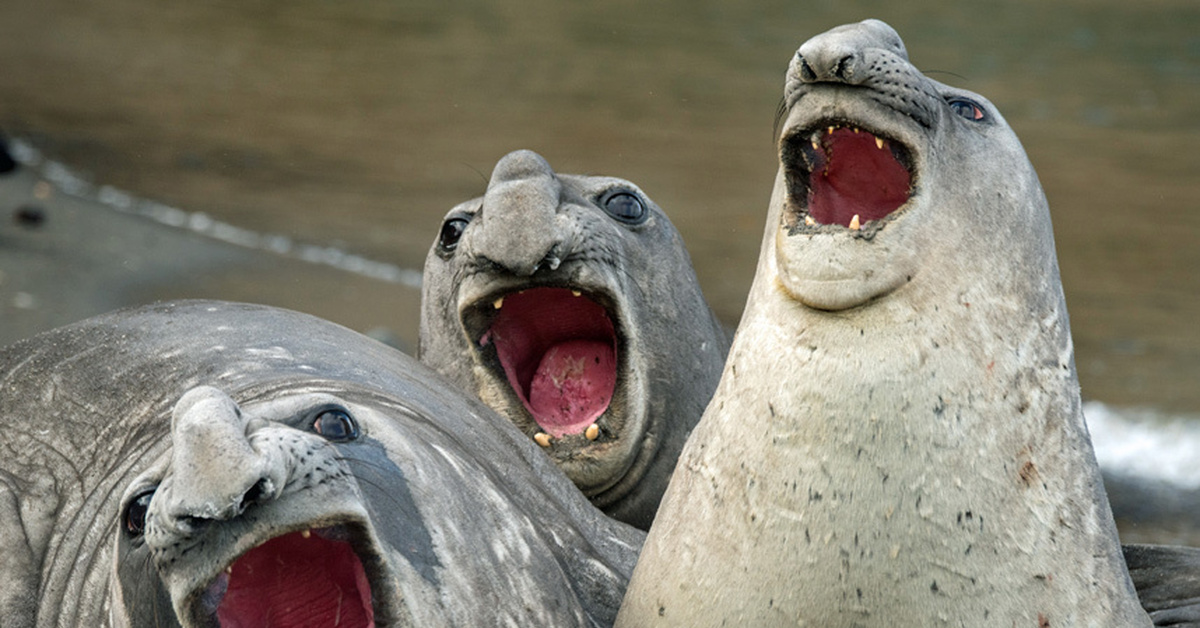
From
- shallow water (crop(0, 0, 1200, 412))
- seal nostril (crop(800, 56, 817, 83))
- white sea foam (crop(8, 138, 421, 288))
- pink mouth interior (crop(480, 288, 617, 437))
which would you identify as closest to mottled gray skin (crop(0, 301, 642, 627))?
pink mouth interior (crop(480, 288, 617, 437))

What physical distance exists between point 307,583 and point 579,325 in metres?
2.00

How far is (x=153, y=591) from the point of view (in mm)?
2596

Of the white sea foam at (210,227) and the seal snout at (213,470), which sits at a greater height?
the white sea foam at (210,227)

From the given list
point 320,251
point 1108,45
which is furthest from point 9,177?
point 1108,45

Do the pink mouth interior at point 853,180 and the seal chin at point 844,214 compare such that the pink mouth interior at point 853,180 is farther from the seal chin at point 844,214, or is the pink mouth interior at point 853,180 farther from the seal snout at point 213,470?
the seal snout at point 213,470

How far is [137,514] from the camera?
2.66 m

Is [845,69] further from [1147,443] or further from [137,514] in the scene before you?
[1147,443]

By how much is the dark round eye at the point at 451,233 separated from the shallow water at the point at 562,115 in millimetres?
3187

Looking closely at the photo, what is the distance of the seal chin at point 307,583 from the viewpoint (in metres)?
2.50

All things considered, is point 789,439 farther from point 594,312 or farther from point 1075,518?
point 594,312

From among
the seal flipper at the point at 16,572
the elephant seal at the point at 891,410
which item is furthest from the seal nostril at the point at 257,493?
the seal flipper at the point at 16,572

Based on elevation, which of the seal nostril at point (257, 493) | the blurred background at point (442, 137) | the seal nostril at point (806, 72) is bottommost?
the seal nostril at point (257, 493)

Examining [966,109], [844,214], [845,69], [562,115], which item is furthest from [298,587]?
[562,115]

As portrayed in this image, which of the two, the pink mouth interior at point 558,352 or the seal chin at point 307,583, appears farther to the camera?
the pink mouth interior at point 558,352
